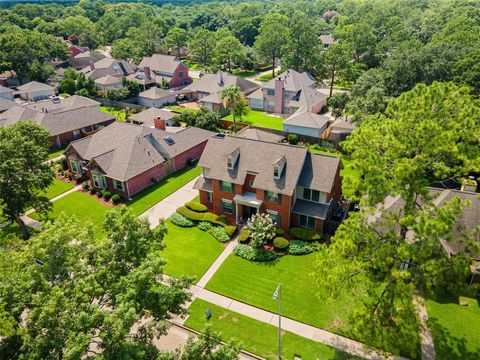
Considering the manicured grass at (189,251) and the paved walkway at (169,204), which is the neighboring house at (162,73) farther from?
the manicured grass at (189,251)

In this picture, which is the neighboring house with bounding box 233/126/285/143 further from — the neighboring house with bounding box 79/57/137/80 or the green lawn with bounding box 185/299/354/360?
the neighboring house with bounding box 79/57/137/80

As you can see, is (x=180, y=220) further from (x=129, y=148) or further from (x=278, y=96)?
(x=278, y=96)

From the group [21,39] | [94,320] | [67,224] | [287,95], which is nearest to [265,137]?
[287,95]

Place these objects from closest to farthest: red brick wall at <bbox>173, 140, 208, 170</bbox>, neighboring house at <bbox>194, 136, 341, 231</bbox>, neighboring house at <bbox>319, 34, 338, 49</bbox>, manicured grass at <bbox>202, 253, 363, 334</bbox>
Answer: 1. manicured grass at <bbox>202, 253, 363, 334</bbox>
2. neighboring house at <bbox>194, 136, 341, 231</bbox>
3. red brick wall at <bbox>173, 140, 208, 170</bbox>
4. neighboring house at <bbox>319, 34, 338, 49</bbox>

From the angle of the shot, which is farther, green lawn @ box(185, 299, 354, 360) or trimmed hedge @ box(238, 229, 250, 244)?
trimmed hedge @ box(238, 229, 250, 244)

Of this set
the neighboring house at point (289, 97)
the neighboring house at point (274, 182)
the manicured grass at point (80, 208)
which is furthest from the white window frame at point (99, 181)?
the neighboring house at point (289, 97)

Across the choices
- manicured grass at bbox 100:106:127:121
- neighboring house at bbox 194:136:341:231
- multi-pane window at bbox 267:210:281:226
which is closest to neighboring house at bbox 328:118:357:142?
neighboring house at bbox 194:136:341:231

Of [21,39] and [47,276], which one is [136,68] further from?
[47,276]
